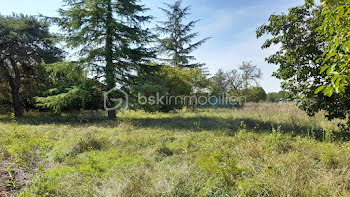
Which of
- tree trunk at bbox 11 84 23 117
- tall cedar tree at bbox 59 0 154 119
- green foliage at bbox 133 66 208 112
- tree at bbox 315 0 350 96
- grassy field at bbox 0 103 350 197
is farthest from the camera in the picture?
green foliage at bbox 133 66 208 112

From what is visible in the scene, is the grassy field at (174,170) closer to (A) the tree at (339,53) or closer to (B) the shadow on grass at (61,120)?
(A) the tree at (339,53)

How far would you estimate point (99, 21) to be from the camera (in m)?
8.18

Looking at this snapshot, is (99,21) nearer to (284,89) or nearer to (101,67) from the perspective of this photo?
(101,67)

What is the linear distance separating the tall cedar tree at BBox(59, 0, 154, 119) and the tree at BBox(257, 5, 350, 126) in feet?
19.7

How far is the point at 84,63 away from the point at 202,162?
25.9 feet

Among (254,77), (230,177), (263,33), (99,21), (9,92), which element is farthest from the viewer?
(254,77)

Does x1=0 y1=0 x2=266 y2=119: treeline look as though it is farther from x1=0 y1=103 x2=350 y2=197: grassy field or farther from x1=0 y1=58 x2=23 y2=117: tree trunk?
x1=0 y1=103 x2=350 y2=197: grassy field

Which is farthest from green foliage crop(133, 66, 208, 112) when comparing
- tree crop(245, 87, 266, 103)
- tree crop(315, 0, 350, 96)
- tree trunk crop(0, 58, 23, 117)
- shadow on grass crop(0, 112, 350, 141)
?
tree crop(245, 87, 266, 103)

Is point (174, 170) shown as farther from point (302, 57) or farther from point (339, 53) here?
point (302, 57)

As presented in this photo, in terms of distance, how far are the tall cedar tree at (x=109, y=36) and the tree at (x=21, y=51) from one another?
3.32 metres

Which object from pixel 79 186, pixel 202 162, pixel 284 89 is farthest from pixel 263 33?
pixel 79 186

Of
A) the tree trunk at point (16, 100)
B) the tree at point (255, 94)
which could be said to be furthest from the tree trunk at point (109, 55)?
the tree at point (255, 94)

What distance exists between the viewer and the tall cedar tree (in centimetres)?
789

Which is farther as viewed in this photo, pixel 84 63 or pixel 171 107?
pixel 171 107
